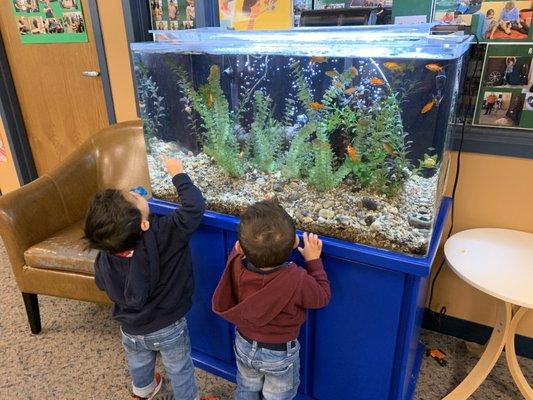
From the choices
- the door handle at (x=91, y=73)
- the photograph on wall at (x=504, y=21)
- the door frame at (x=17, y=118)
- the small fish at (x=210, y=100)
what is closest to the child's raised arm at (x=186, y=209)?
the small fish at (x=210, y=100)

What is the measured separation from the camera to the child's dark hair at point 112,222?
1145 millimetres

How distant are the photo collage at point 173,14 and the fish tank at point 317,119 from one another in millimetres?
733

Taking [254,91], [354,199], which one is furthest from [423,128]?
[254,91]

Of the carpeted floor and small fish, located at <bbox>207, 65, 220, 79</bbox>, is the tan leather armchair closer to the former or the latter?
the carpeted floor

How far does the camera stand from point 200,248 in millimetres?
1512

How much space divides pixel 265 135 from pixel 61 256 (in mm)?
1184

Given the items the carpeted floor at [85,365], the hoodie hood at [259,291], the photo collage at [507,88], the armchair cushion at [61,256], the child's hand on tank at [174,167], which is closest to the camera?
the hoodie hood at [259,291]

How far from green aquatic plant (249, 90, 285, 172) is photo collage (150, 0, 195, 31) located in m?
1.08

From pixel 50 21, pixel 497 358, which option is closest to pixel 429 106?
pixel 497 358

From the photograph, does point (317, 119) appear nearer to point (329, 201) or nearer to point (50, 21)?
point (329, 201)

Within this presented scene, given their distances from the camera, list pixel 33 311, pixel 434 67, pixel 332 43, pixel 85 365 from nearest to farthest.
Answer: pixel 434 67
pixel 332 43
pixel 85 365
pixel 33 311

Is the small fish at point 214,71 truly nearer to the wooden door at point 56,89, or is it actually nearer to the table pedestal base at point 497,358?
the table pedestal base at point 497,358

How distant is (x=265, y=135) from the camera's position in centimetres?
125

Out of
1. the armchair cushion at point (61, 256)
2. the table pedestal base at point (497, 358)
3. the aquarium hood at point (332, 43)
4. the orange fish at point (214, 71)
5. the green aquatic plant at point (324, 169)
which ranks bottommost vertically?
the table pedestal base at point (497, 358)
